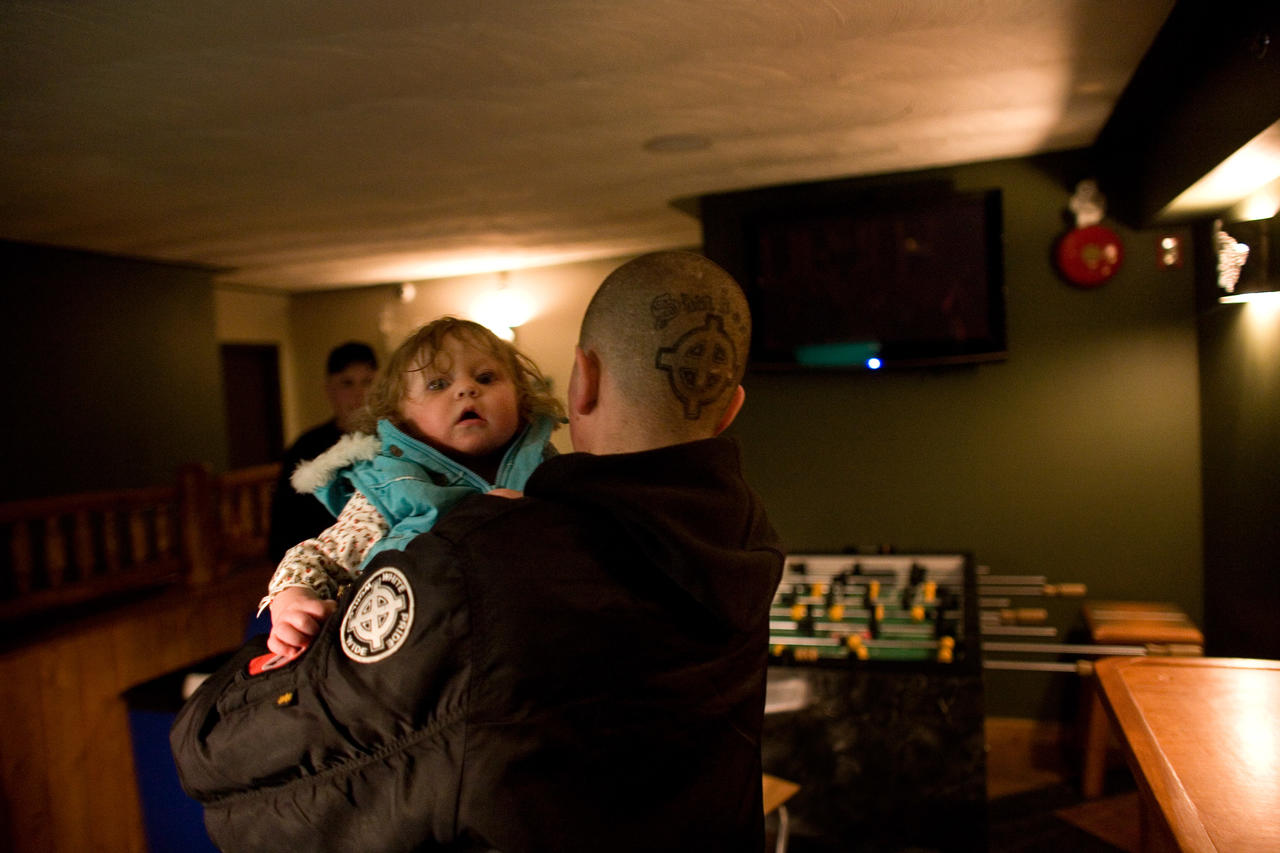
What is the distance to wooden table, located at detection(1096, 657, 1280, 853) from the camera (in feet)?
4.19

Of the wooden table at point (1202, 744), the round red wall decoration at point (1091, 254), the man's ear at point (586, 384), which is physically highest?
the round red wall decoration at point (1091, 254)

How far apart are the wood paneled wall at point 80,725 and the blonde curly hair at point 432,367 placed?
2.64 m

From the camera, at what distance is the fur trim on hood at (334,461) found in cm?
142

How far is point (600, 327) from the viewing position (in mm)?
1052

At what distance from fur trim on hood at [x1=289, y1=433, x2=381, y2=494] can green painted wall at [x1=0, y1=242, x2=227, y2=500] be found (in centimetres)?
392

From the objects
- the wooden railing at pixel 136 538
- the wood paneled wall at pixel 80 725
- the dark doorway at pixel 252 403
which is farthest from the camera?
the dark doorway at pixel 252 403

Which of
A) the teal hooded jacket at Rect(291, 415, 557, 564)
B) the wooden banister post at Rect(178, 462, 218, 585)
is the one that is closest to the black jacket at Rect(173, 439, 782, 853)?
the teal hooded jacket at Rect(291, 415, 557, 564)

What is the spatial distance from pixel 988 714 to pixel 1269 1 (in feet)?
10.4

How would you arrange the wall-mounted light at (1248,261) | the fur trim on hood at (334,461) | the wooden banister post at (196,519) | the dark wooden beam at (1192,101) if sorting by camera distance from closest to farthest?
the fur trim on hood at (334,461) < the dark wooden beam at (1192,101) < the wall-mounted light at (1248,261) < the wooden banister post at (196,519)

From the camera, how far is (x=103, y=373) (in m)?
4.88

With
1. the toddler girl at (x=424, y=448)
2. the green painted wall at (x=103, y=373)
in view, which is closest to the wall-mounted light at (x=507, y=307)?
the green painted wall at (x=103, y=373)

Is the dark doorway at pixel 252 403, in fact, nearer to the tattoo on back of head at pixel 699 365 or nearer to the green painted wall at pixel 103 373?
the green painted wall at pixel 103 373

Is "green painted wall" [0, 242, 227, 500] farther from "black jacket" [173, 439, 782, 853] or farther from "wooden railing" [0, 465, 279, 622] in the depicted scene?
"black jacket" [173, 439, 782, 853]

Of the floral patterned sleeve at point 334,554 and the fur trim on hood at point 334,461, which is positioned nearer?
the floral patterned sleeve at point 334,554
